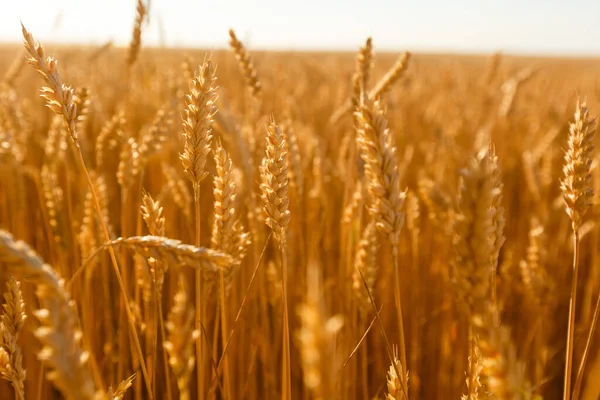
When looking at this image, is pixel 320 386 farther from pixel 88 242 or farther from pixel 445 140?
pixel 445 140

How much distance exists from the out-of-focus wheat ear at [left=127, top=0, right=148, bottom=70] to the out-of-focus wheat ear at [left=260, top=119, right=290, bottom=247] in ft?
2.57

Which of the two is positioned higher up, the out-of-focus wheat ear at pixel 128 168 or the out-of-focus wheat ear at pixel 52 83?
the out-of-focus wheat ear at pixel 52 83

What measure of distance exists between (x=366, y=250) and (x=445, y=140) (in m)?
1.45

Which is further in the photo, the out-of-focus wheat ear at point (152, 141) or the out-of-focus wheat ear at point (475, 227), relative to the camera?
the out-of-focus wheat ear at point (152, 141)

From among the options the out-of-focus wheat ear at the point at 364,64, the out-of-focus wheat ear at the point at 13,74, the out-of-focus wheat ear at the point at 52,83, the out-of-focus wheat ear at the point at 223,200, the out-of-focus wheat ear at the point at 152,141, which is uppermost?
the out-of-focus wheat ear at the point at 13,74

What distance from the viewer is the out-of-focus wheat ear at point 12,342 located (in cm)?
54

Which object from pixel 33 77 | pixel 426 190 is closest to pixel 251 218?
pixel 426 190

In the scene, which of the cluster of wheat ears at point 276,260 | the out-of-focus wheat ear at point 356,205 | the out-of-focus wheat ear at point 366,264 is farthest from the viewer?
the out-of-focus wheat ear at point 356,205

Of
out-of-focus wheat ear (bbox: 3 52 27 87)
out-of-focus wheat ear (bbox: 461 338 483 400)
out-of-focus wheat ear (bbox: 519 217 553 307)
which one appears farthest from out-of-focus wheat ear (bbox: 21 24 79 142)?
out-of-focus wheat ear (bbox: 3 52 27 87)

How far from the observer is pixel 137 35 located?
1283 millimetres

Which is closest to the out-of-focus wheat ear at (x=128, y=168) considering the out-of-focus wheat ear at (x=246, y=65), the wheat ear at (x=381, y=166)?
the out-of-focus wheat ear at (x=246, y=65)

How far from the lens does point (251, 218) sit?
3.38 feet

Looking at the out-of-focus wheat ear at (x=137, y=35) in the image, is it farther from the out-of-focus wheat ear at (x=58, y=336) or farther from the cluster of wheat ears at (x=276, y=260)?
the out-of-focus wheat ear at (x=58, y=336)

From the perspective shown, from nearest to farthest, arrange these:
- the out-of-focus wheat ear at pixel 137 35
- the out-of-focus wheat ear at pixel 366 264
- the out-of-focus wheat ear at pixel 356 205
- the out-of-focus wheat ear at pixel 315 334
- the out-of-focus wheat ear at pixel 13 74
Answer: the out-of-focus wheat ear at pixel 315 334, the out-of-focus wheat ear at pixel 366 264, the out-of-focus wheat ear at pixel 356 205, the out-of-focus wheat ear at pixel 137 35, the out-of-focus wheat ear at pixel 13 74
